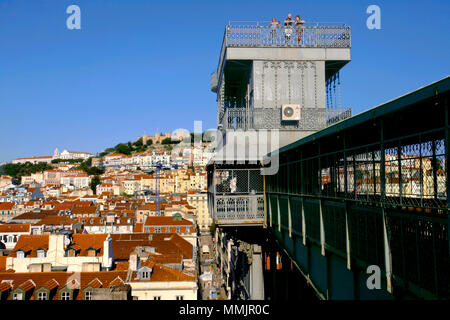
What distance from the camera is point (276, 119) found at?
1434 cm

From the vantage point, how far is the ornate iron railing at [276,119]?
14.3 m

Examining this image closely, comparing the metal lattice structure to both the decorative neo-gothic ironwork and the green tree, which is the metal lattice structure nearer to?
the decorative neo-gothic ironwork

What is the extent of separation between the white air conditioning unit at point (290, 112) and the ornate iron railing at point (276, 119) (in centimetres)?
16

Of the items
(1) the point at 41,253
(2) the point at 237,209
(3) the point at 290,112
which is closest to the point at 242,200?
(2) the point at 237,209

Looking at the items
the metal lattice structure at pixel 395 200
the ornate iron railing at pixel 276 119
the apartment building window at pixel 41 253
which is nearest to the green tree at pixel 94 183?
the apartment building window at pixel 41 253

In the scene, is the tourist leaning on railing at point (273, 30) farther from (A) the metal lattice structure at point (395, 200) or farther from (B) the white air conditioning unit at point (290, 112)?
(A) the metal lattice structure at point (395, 200)

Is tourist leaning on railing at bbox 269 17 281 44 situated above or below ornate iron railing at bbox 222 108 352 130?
above

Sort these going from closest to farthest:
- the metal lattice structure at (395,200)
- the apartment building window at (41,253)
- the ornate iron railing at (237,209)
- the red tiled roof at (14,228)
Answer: the metal lattice structure at (395,200), the ornate iron railing at (237,209), the apartment building window at (41,253), the red tiled roof at (14,228)

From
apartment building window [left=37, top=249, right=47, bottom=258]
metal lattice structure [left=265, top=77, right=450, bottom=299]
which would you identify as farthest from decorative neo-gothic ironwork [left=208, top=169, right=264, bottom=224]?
apartment building window [left=37, top=249, right=47, bottom=258]

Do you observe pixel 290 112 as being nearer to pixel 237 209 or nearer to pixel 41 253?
pixel 237 209

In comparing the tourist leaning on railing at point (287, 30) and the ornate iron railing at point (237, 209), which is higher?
the tourist leaning on railing at point (287, 30)

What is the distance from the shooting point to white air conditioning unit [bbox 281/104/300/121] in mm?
14289

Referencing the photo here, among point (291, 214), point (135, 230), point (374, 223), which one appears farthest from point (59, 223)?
point (374, 223)

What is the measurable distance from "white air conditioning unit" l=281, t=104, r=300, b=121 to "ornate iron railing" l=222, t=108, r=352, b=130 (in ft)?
0.51
